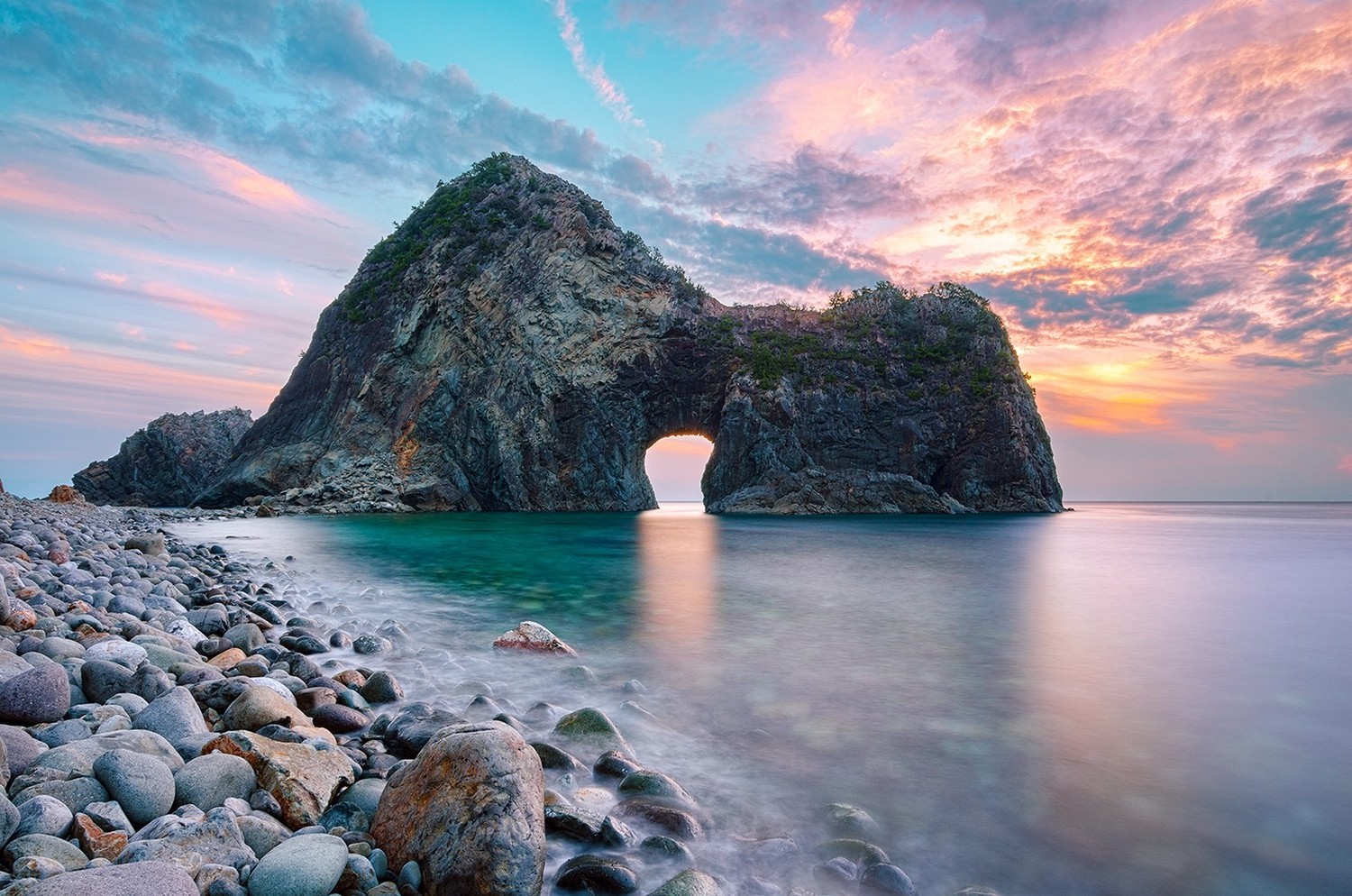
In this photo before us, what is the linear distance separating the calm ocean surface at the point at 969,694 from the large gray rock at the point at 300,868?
1.41 metres

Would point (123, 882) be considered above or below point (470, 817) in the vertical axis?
above

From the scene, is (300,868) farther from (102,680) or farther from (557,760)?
(102,680)

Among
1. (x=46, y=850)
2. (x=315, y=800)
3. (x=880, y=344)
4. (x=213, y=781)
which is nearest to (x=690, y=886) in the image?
(x=315, y=800)

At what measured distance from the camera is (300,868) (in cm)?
268

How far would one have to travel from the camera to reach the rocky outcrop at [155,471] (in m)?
56.9

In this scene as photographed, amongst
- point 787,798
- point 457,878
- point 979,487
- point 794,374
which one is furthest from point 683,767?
point 979,487

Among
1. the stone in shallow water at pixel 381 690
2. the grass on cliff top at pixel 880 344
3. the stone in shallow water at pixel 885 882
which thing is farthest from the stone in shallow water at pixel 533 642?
the grass on cliff top at pixel 880 344

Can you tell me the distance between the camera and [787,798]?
4309mm

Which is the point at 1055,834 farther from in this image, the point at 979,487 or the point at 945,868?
the point at 979,487

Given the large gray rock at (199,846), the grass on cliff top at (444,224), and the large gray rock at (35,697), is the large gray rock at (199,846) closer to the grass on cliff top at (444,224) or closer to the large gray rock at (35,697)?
the large gray rock at (35,697)

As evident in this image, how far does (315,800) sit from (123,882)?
132cm

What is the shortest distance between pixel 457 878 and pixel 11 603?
16.2 ft

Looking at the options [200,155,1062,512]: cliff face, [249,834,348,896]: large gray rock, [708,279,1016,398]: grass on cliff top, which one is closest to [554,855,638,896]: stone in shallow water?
[249,834,348,896]: large gray rock

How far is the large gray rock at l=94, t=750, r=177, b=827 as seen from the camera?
2898mm
